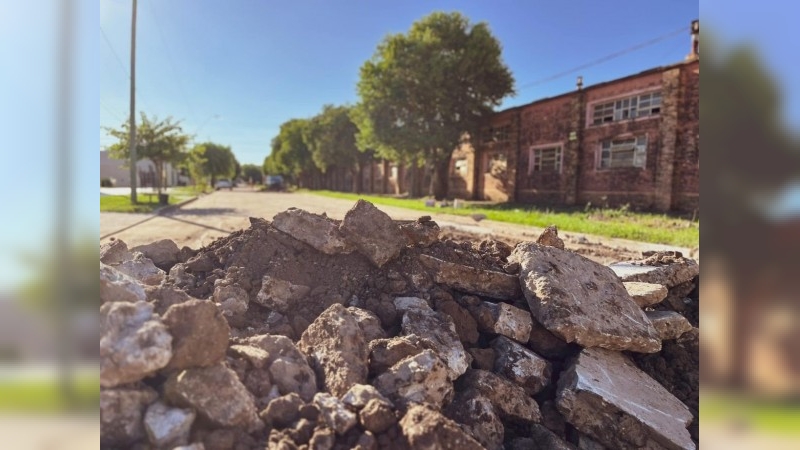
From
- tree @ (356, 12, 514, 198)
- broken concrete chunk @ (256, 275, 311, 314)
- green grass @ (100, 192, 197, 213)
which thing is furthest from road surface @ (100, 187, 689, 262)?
broken concrete chunk @ (256, 275, 311, 314)

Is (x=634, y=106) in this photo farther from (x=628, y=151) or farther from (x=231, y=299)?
(x=231, y=299)

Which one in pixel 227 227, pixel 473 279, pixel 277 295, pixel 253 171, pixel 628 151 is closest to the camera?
pixel 277 295

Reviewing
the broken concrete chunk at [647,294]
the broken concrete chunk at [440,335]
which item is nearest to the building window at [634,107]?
the broken concrete chunk at [647,294]

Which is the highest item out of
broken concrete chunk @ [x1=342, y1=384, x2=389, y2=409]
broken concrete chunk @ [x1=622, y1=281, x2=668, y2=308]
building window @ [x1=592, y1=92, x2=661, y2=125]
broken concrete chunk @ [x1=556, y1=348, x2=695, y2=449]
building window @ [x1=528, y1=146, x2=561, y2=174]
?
building window @ [x1=592, y1=92, x2=661, y2=125]

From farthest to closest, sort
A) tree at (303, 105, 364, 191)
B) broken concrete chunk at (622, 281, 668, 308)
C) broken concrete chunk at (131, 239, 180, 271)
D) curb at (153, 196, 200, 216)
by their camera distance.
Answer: curb at (153, 196, 200, 216), tree at (303, 105, 364, 191), broken concrete chunk at (131, 239, 180, 271), broken concrete chunk at (622, 281, 668, 308)

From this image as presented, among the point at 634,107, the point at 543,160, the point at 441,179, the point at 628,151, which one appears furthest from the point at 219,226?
the point at 634,107

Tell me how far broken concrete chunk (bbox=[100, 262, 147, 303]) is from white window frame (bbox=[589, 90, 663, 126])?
1168 centimetres

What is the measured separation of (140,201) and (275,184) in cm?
332

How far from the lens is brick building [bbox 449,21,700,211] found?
7.62m

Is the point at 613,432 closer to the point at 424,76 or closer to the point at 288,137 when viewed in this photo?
the point at 288,137

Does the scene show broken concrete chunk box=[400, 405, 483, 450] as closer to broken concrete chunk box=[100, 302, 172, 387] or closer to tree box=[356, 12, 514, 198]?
broken concrete chunk box=[100, 302, 172, 387]

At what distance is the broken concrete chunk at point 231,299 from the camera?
2531 millimetres

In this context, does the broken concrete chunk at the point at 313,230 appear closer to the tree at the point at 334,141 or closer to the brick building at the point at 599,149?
the tree at the point at 334,141

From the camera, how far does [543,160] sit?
314 inches
